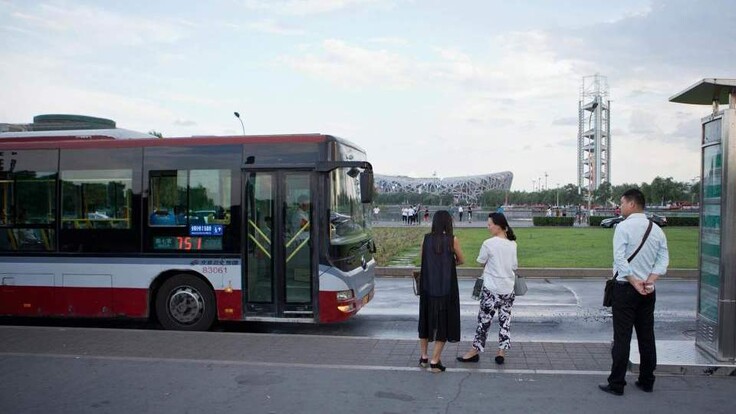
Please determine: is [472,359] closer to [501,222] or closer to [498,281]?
[498,281]

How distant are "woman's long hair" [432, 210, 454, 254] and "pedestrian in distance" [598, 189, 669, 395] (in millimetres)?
1537

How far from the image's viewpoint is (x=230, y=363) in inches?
274

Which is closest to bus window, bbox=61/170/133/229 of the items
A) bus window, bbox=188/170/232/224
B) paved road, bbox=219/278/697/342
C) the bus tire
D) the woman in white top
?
bus window, bbox=188/170/232/224

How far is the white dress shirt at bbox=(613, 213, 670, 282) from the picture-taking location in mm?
5695

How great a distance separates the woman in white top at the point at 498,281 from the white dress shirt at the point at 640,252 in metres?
1.26

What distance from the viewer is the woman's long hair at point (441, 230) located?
6.46 metres

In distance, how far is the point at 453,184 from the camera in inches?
6102

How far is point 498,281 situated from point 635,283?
154 cm

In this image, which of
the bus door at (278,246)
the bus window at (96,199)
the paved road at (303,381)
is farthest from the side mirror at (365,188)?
the bus window at (96,199)

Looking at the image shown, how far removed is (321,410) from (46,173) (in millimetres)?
6487

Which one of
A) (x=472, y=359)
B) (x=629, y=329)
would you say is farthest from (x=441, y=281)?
(x=629, y=329)

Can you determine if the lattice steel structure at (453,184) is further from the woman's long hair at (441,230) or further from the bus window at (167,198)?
the woman's long hair at (441,230)

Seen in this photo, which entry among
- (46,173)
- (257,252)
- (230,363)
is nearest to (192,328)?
(257,252)

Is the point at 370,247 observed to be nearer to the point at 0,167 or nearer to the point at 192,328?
the point at 192,328
